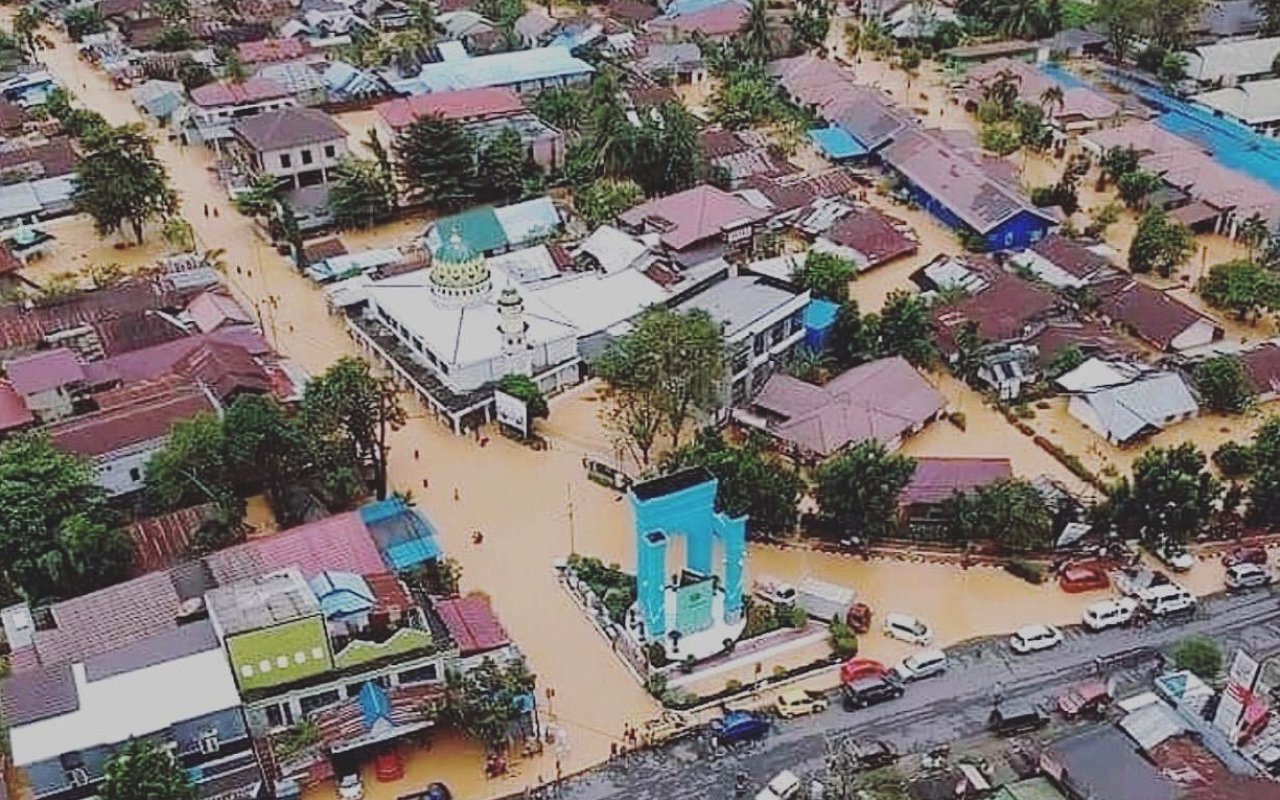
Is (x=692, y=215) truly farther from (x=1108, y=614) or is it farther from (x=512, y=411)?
(x=1108, y=614)

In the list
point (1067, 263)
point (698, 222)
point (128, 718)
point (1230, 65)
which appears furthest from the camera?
point (1230, 65)

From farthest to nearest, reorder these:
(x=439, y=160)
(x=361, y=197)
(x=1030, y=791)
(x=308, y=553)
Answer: (x=439, y=160), (x=361, y=197), (x=308, y=553), (x=1030, y=791)

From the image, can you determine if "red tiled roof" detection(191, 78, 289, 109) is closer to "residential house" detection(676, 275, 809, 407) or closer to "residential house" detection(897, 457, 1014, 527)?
"residential house" detection(676, 275, 809, 407)

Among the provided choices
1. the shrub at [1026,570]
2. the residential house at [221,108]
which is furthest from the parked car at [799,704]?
the residential house at [221,108]

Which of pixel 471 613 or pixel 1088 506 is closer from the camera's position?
pixel 471 613

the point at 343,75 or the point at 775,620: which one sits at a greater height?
the point at 343,75

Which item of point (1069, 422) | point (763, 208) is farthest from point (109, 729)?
point (763, 208)

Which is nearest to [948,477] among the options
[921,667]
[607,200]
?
[921,667]

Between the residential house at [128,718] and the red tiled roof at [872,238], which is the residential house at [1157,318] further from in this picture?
the residential house at [128,718]

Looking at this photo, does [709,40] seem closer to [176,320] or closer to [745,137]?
[745,137]
